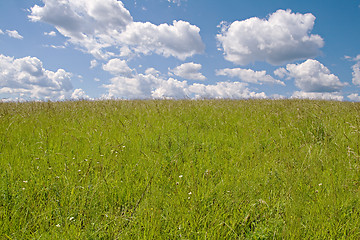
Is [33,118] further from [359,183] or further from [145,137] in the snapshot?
[359,183]

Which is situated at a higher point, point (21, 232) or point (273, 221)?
point (273, 221)

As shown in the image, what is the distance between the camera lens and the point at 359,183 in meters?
2.64

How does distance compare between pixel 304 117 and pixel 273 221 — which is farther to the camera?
pixel 304 117

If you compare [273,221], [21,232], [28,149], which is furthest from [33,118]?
[273,221]

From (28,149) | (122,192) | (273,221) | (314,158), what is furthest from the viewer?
(28,149)

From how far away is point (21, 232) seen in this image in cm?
192

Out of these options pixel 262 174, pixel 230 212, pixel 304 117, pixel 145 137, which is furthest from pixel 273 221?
pixel 304 117

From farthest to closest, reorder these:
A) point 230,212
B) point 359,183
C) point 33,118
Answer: point 33,118
point 359,183
point 230,212

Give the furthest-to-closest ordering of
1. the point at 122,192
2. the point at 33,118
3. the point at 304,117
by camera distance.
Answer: the point at 33,118, the point at 304,117, the point at 122,192

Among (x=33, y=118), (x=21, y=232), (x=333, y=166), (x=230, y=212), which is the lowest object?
(x=21, y=232)

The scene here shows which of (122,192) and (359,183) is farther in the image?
(359,183)

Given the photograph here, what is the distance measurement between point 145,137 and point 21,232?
7.65 ft

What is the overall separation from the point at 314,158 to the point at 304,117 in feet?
8.06

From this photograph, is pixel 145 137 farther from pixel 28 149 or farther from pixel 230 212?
pixel 230 212
